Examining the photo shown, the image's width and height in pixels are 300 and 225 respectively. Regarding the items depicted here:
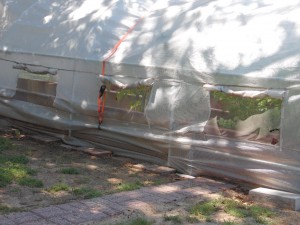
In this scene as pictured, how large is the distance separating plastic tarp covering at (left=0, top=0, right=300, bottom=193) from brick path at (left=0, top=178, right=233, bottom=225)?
58cm

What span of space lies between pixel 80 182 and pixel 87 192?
2.06ft

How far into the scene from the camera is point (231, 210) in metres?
6.29

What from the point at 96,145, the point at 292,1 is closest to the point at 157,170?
the point at 96,145

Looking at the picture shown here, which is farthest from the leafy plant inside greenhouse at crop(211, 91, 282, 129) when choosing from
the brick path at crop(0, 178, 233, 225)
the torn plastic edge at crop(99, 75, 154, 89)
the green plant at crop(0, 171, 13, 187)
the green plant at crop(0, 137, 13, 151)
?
the green plant at crop(0, 137, 13, 151)

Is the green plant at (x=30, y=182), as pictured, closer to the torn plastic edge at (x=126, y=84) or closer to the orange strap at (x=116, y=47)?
the torn plastic edge at (x=126, y=84)

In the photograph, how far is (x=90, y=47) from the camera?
980 centimetres

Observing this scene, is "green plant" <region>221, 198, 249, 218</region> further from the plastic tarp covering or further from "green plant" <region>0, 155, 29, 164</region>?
"green plant" <region>0, 155, 29, 164</region>

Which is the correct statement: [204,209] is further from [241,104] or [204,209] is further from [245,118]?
[241,104]

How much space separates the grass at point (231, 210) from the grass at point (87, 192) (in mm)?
1303

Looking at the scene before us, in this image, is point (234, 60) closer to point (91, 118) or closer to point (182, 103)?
point (182, 103)

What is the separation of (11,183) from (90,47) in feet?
11.8

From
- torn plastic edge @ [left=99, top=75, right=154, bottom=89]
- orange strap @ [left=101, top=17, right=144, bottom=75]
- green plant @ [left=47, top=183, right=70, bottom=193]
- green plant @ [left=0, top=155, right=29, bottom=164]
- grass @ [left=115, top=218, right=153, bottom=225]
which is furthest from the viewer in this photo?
orange strap @ [left=101, top=17, right=144, bottom=75]

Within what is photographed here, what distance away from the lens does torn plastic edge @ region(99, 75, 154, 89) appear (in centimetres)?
850

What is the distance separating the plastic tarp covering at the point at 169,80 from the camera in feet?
23.4
